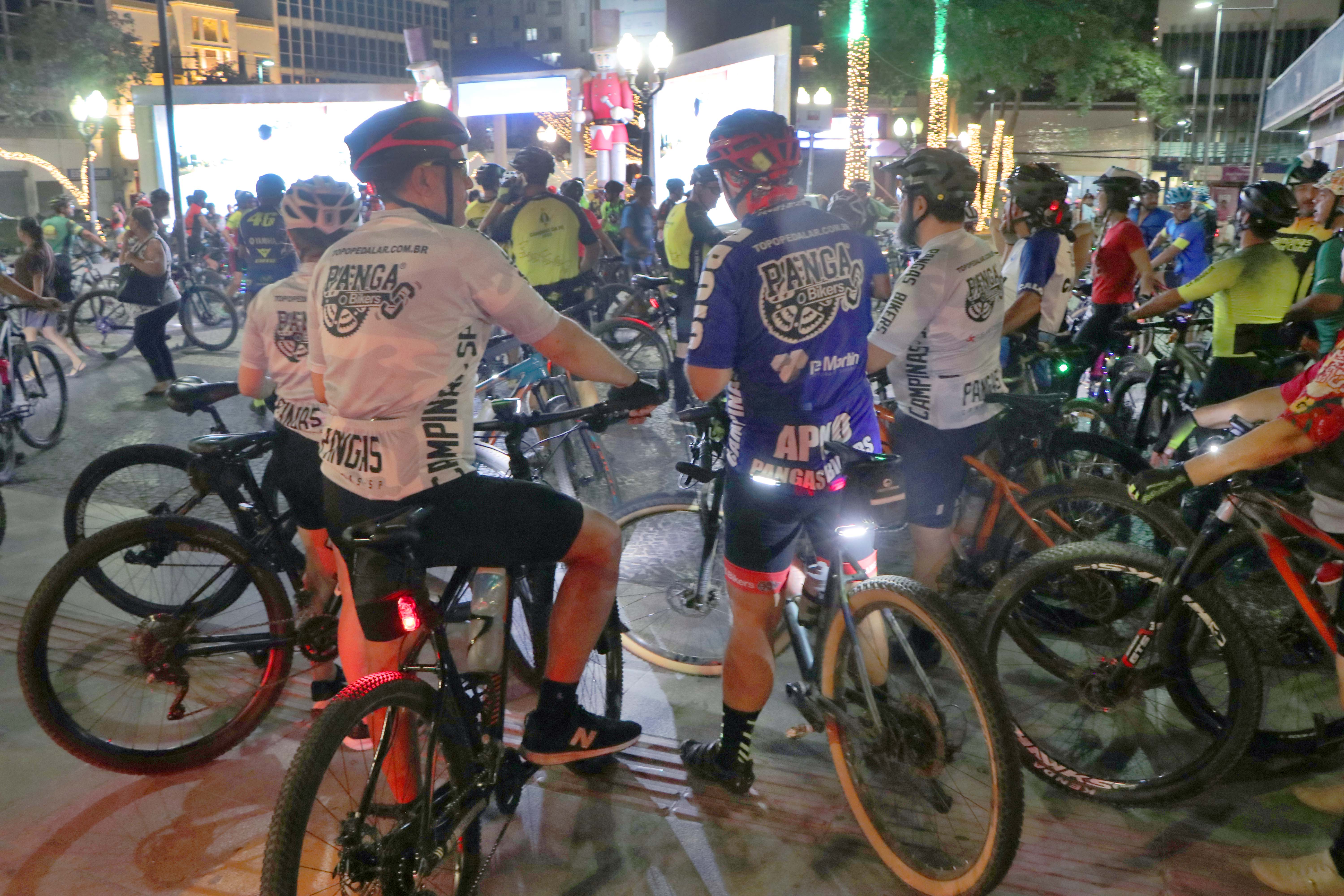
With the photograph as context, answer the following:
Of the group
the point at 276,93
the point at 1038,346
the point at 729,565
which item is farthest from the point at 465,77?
the point at 729,565

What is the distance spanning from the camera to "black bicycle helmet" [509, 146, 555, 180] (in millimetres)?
7988

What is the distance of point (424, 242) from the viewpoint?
8.02 ft

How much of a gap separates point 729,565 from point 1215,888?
1.65 metres

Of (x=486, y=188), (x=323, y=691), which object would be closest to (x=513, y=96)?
(x=486, y=188)

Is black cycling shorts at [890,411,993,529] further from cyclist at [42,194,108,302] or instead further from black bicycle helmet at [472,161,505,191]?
cyclist at [42,194,108,302]

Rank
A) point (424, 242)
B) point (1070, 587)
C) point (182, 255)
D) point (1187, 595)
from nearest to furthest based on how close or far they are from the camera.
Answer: point (424, 242)
point (1187, 595)
point (1070, 587)
point (182, 255)

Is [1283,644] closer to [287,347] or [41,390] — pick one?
[287,347]

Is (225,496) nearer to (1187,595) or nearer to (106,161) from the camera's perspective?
(1187,595)

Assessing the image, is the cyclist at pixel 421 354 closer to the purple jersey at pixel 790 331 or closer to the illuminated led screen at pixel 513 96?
the purple jersey at pixel 790 331

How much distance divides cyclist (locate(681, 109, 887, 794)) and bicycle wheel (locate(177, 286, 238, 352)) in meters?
11.4

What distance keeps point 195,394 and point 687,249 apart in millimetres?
5577

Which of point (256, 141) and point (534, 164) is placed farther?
point (256, 141)

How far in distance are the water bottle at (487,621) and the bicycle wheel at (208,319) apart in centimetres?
1138

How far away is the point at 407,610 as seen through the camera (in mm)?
2434
